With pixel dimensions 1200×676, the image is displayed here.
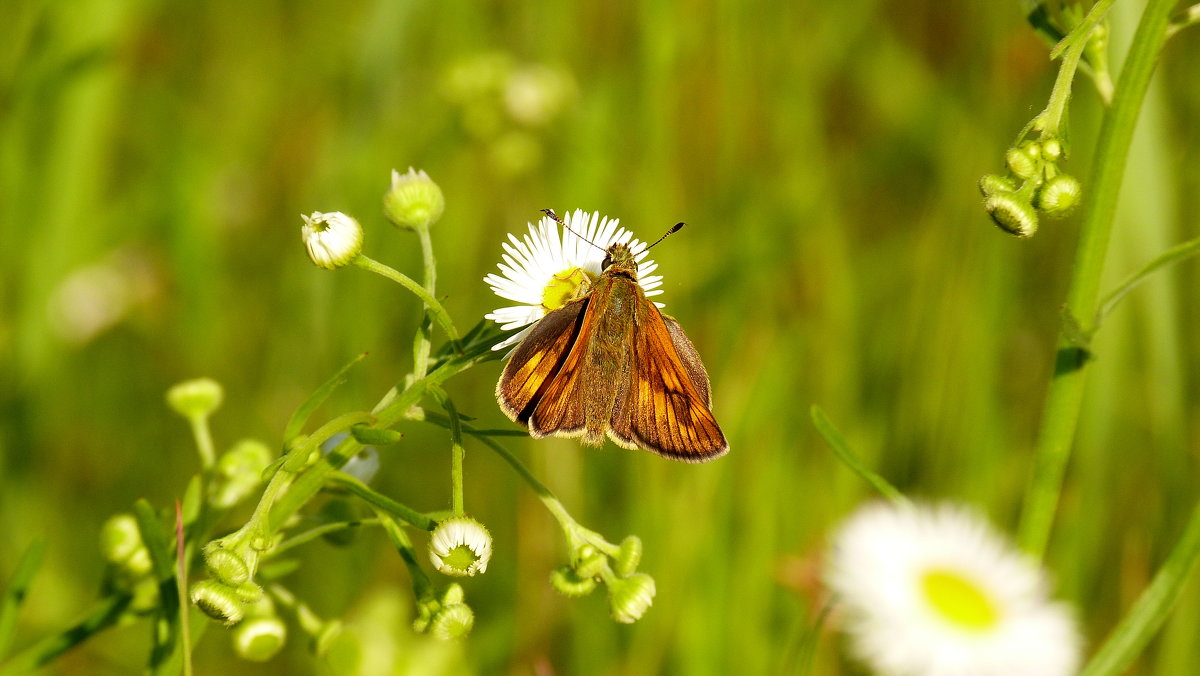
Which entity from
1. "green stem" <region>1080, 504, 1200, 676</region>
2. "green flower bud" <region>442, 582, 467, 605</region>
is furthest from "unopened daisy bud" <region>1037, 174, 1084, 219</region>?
"green flower bud" <region>442, 582, 467, 605</region>

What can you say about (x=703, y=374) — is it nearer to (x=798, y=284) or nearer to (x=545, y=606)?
(x=545, y=606)

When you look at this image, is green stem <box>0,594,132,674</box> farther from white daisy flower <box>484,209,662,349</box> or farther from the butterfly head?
the butterfly head

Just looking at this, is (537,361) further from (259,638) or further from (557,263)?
(259,638)

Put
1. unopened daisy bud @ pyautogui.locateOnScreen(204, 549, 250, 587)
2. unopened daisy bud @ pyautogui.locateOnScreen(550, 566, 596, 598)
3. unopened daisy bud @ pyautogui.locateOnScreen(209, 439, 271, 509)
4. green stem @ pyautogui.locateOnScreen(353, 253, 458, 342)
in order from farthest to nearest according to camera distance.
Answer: unopened daisy bud @ pyautogui.locateOnScreen(209, 439, 271, 509) → unopened daisy bud @ pyautogui.locateOnScreen(550, 566, 596, 598) → green stem @ pyautogui.locateOnScreen(353, 253, 458, 342) → unopened daisy bud @ pyautogui.locateOnScreen(204, 549, 250, 587)

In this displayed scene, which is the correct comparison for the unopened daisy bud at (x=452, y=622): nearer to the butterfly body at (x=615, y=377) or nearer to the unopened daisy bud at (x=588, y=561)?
the unopened daisy bud at (x=588, y=561)

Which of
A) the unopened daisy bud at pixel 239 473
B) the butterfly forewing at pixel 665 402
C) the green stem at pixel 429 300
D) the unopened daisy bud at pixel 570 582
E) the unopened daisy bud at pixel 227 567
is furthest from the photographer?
the butterfly forewing at pixel 665 402

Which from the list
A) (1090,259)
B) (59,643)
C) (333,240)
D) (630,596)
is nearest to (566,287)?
(333,240)

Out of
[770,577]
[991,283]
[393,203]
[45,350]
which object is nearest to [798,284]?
[991,283]


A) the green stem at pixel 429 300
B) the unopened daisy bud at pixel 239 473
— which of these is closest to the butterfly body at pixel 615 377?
the green stem at pixel 429 300

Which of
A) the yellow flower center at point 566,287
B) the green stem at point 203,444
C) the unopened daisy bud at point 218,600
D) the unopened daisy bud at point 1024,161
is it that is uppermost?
the unopened daisy bud at point 1024,161
